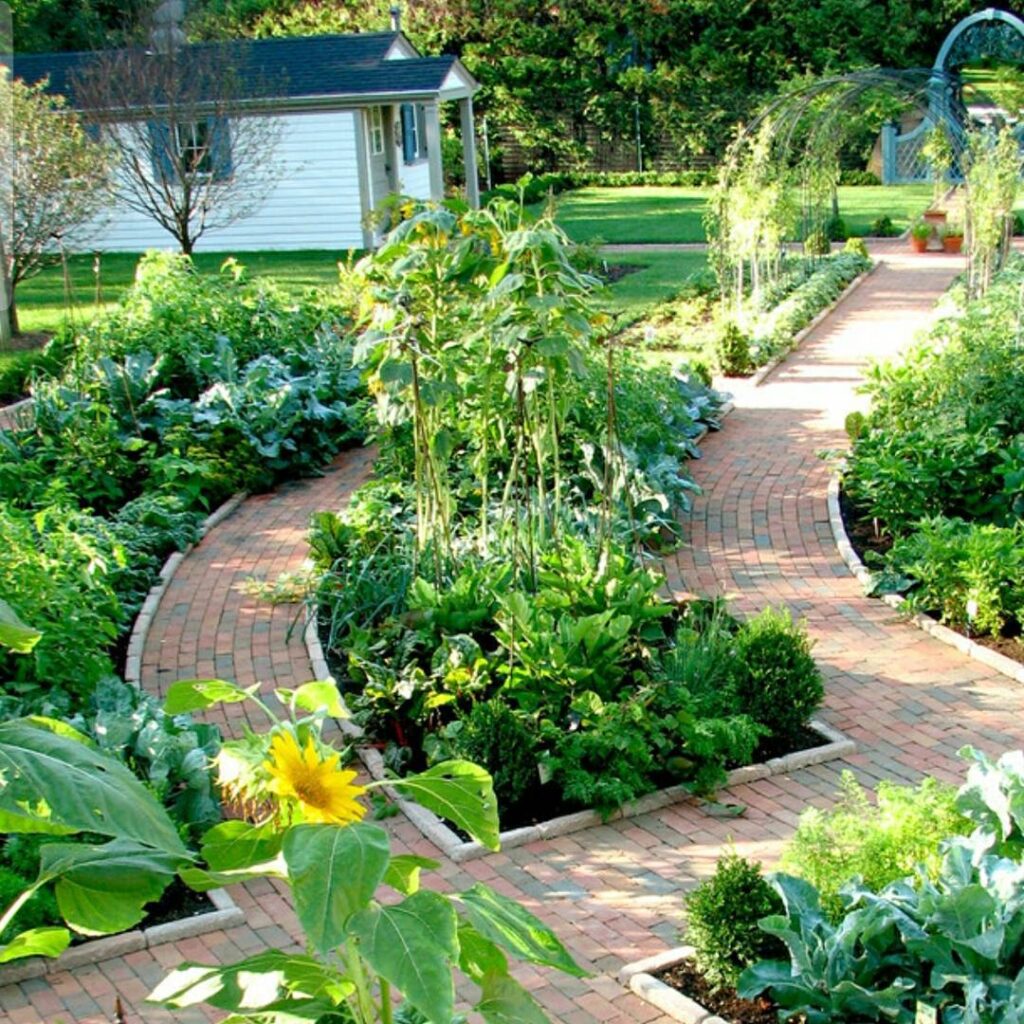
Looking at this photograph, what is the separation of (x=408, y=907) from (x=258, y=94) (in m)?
22.5

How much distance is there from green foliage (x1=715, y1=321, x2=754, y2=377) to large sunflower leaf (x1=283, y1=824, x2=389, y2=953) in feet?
41.2

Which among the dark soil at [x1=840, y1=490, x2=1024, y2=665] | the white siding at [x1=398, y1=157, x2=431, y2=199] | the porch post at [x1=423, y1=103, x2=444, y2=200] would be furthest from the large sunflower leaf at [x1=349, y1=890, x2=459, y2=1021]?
the porch post at [x1=423, y1=103, x2=444, y2=200]

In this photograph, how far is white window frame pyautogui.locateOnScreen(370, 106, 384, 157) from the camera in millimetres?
25484

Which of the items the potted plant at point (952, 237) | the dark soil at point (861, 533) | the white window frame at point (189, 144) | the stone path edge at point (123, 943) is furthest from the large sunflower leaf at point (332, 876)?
the potted plant at point (952, 237)

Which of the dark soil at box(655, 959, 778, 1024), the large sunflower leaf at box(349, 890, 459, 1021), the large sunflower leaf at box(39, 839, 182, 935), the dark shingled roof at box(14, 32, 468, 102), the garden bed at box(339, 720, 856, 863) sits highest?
the dark shingled roof at box(14, 32, 468, 102)

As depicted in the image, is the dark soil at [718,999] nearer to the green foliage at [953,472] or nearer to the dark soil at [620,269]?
the green foliage at [953,472]

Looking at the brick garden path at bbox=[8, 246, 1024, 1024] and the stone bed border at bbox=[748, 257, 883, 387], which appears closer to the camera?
the brick garden path at bbox=[8, 246, 1024, 1024]

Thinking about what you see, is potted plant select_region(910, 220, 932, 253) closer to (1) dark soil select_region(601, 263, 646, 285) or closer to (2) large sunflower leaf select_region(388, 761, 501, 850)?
(1) dark soil select_region(601, 263, 646, 285)

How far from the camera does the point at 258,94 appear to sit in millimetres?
23281

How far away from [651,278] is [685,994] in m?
16.8

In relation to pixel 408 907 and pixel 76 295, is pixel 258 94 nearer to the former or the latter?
pixel 76 295

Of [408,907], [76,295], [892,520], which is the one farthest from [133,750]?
[76,295]

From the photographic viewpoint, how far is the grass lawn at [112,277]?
19031 millimetres

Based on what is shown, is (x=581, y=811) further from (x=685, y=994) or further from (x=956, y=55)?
(x=956, y=55)
